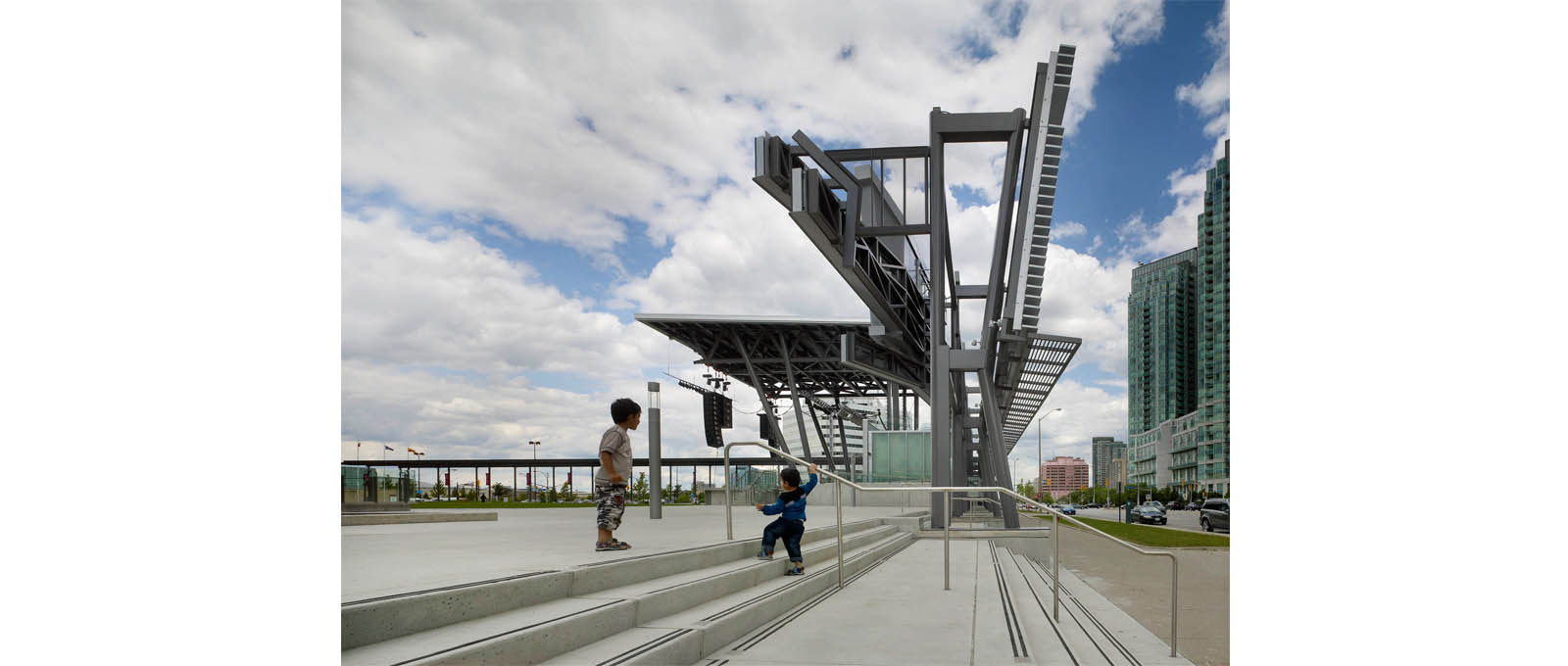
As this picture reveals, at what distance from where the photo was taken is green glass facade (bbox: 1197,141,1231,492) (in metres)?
4.42

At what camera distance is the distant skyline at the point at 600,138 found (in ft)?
15.2

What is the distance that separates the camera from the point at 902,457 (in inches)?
1083

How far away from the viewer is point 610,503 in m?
5.61

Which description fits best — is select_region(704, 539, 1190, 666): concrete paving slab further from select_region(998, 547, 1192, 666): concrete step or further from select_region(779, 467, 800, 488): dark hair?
select_region(779, 467, 800, 488): dark hair

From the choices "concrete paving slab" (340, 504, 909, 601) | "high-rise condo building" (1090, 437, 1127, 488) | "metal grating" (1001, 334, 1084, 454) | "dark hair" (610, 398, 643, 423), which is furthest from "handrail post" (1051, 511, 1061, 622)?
"metal grating" (1001, 334, 1084, 454)

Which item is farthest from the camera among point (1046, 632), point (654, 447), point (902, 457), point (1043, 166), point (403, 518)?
point (902, 457)

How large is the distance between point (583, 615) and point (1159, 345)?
5.68m

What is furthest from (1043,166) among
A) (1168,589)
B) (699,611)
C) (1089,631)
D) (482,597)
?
(482,597)

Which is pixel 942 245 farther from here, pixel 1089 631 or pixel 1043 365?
pixel 1089 631

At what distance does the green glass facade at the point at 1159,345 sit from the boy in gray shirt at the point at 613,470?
4.23 m

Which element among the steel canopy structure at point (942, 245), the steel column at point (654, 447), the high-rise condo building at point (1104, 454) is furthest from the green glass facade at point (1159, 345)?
the steel column at point (654, 447)

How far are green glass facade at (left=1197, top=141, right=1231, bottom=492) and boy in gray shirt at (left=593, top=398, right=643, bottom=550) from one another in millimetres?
3681

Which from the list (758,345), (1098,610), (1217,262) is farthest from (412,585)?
(758,345)
